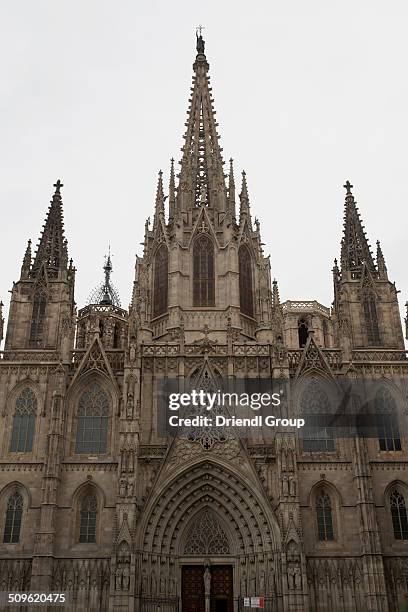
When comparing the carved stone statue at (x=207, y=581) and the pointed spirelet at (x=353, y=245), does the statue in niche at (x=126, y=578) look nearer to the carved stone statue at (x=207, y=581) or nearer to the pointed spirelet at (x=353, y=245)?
the carved stone statue at (x=207, y=581)

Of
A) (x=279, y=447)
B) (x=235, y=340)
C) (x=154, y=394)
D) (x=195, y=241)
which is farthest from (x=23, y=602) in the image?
(x=195, y=241)

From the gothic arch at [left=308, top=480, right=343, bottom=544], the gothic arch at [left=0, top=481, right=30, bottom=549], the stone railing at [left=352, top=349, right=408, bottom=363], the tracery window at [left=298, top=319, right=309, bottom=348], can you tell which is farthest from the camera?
the tracery window at [left=298, top=319, right=309, bottom=348]

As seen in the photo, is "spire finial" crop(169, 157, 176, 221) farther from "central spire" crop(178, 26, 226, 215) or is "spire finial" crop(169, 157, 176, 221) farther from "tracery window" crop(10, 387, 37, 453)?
"tracery window" crop(10, 387, 37, 453)

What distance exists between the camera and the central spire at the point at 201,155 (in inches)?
1874

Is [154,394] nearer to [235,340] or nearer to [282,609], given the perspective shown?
[235,340]

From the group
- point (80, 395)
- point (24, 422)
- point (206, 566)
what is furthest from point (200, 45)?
point (206, 566)

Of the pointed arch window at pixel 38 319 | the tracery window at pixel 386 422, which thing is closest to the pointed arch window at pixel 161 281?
the pointed arch window at pixel 38 319

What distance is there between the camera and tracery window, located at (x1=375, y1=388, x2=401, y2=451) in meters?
37.8

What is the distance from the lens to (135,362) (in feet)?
123

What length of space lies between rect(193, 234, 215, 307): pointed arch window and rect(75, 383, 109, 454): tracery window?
29.5ft

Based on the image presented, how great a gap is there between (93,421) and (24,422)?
3.94 meters

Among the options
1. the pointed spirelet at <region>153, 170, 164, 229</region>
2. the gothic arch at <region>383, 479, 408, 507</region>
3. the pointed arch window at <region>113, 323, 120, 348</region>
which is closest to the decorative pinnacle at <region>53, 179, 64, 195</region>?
the pointed spirelet at <region>153, 170, 164, 229</region>

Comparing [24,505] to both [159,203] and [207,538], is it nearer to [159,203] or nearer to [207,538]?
[207,538]

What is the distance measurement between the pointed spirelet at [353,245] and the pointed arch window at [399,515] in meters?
14.9
